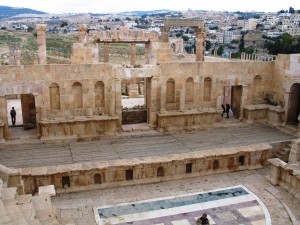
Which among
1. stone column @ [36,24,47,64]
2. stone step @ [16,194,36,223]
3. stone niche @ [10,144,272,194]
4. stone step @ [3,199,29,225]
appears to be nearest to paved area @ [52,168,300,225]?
stone niche @ [10,144,272,194]

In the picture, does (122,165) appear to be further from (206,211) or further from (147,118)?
(147,118)

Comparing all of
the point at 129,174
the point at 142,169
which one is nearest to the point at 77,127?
the point at 129,174

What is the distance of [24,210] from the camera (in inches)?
328

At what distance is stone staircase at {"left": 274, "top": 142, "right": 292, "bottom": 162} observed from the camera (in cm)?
1511

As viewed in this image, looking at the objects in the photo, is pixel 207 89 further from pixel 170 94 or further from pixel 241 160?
pixel 241 160

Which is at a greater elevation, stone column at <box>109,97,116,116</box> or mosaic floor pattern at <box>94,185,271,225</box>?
stone column at <box>109,97,116,116</box>

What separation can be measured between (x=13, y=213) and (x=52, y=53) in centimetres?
6274

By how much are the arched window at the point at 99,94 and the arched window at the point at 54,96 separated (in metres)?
1.63

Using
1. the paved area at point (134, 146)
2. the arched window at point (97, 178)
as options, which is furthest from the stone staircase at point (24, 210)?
the paved area at point (134, 146)

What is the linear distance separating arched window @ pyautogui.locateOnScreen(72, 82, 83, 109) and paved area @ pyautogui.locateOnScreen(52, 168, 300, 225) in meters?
4.45

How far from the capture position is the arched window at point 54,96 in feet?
49.3

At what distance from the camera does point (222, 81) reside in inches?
687

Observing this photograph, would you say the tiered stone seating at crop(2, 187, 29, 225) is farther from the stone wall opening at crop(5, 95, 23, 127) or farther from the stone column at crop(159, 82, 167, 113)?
the stone wall opening at crop(5, 95, 23, 127)

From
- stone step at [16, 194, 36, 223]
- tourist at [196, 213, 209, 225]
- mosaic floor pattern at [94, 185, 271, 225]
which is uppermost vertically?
stone step at [16, 194, 36, 223]
